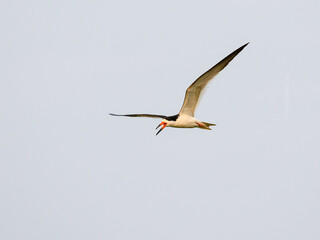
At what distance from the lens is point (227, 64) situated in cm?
1568

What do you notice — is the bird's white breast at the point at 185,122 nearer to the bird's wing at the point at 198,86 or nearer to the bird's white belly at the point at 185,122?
the bird's white belly at the point at 185,122

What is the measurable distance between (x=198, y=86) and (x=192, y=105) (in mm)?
1007

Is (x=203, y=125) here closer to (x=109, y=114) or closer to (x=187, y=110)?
(x=187, y=110)

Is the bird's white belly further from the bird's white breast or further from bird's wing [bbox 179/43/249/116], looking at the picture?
bird's wing [bbox 179/43/249/116]

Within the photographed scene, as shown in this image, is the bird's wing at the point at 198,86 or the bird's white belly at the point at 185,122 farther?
the bird's white belly at the point at 185,122

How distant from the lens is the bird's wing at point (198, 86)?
15500 mm

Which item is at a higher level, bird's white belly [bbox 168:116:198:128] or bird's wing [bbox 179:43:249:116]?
bird's wing [bbox 179:43:249:116]

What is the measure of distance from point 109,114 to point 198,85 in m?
4.41

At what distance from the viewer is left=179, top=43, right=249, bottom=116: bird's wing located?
15500 mm

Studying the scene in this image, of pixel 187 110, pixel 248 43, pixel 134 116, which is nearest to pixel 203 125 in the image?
pixel 187 110

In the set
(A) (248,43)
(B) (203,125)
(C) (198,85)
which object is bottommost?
(B) (203,125)

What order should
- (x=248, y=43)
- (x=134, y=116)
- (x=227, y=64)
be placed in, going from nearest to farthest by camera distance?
(x=248, y=43) < (x=227, y=64) < (x=134, y=116)

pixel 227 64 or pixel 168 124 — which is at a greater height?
pixel 227 64

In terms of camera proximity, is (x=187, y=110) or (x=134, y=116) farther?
(x=134, y=116)
